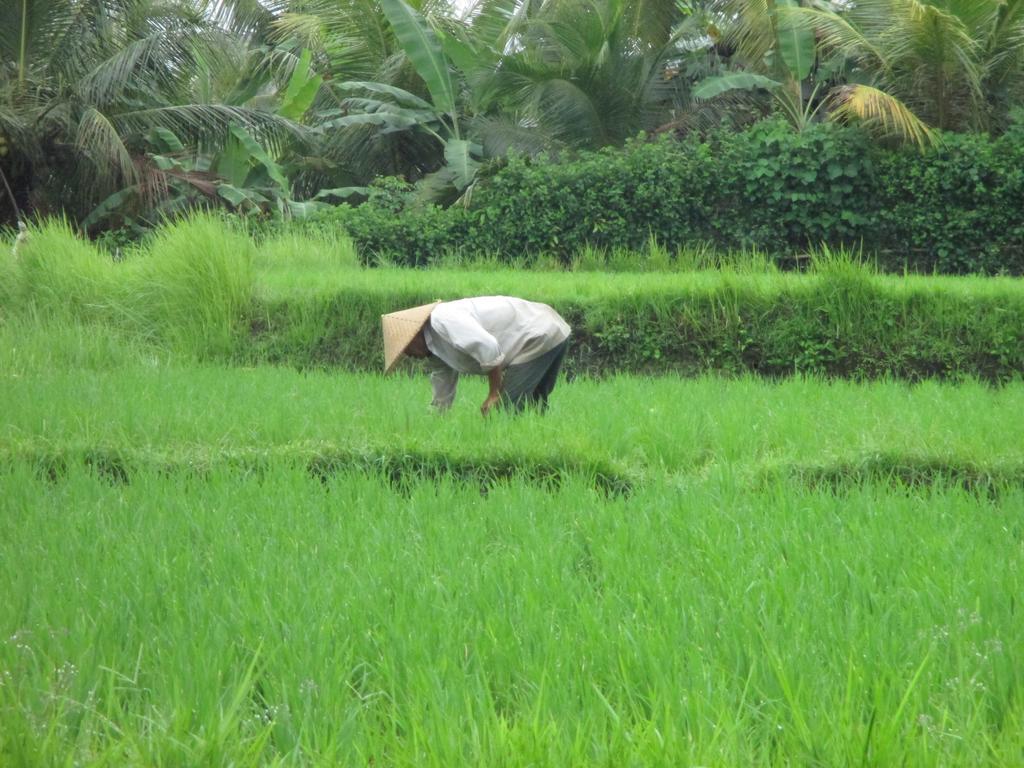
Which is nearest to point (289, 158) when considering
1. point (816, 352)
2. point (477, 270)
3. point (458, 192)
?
point (458, 192)

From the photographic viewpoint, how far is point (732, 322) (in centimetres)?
773

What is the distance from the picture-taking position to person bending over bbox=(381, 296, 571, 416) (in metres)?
4.72

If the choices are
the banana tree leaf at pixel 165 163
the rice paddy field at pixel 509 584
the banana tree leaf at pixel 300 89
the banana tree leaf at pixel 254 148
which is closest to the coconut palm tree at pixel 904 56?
the banana tree leaf at pixel 254 148

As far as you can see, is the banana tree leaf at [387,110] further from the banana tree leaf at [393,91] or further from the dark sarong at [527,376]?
the dark sarong at [527,376]

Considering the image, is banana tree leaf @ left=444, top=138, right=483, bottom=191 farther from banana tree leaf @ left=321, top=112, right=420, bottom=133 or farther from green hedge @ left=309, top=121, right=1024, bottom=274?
green hedge @ left=309, top=121, right=1024, bottom=274

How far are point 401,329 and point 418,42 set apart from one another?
29.1 feet

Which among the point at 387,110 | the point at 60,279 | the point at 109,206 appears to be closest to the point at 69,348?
the point at 60,279

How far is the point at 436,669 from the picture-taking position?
2334 millimetres

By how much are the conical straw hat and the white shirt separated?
57 mm

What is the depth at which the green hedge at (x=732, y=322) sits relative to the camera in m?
7.44

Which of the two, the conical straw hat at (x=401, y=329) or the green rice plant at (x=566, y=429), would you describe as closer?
the green rice plant at (x=566, y=429)

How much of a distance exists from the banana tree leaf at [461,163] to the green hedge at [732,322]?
15.8ft

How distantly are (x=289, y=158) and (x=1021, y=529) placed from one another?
15311mm

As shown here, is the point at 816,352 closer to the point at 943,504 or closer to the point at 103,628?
the point at 943,504
